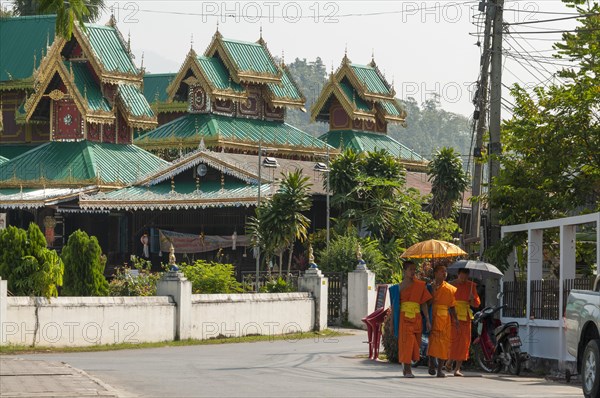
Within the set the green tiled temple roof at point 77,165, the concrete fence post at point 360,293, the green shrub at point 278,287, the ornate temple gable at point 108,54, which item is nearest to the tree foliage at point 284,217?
the concrete fence post at point 360,293

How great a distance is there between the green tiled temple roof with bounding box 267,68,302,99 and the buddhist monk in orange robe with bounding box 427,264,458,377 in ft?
155

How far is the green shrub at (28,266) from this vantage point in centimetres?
2680

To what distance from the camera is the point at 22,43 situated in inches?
2569

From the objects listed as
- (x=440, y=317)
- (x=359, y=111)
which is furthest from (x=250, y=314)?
(x=359, y=111)

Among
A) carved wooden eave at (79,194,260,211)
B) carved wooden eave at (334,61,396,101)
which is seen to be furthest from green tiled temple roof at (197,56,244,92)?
carved wooden eave at (79,194,260,211)

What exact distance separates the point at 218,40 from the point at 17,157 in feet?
40.8

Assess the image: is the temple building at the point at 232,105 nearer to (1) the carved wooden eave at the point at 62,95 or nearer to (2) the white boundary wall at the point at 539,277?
(1) the carved wooden eave at the point at 62,95

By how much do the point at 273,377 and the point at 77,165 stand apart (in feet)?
127

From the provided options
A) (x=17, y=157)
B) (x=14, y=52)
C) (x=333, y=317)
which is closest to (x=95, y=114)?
(x=17, y=157)

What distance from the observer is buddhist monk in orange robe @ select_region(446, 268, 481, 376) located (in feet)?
66.7

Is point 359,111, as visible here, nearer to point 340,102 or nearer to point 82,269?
point 340,102

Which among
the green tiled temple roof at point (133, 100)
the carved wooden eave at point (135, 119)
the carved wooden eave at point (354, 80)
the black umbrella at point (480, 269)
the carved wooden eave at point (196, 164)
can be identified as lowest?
the black umbrella at point (480, 269)

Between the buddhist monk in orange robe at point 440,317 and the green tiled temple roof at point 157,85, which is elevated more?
the green tiled temple roof at point 157,85

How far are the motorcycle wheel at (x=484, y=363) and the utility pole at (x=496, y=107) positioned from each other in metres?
3.35
